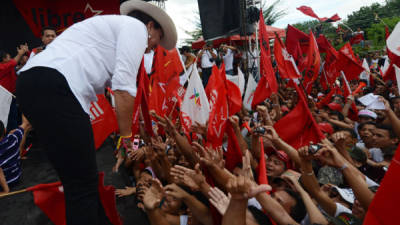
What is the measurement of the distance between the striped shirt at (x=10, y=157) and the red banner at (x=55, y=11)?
2.58 meters

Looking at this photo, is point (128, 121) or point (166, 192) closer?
point (128, 121)

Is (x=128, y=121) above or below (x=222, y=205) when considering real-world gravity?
above

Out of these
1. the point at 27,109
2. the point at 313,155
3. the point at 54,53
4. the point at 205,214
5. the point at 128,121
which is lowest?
the point at 205,214

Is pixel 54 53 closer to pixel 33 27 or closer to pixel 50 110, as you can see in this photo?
pixel 50 110

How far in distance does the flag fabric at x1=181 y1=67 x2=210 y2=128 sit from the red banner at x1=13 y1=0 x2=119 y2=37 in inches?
130

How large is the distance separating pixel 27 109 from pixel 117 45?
53cm

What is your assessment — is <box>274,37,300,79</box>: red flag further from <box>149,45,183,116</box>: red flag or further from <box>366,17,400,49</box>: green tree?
<box>366,17,400,49</box>: green tree

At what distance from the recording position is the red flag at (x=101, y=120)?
2887 millimetres

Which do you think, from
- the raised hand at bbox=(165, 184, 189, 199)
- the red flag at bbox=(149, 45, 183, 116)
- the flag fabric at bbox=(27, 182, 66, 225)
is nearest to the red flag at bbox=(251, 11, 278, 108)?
the red flag at bbox=(149, 45, 183, 116)

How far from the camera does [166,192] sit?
178cm

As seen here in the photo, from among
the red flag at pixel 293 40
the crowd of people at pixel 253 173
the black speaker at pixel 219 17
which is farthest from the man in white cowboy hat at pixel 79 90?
the red flag at pixel 293 40

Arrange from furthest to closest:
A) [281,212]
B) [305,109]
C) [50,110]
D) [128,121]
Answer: [305,109]
[281,212]
[128,121]
[50,110]

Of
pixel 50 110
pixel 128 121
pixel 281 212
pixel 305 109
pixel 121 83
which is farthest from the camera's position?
pixel 305 109

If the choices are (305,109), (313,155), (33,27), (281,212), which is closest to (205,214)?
(281,212)
